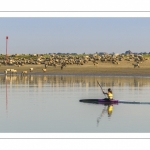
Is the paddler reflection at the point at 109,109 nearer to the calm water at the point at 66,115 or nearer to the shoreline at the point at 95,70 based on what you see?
the calm water at the point at 66,115

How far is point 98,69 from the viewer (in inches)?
2323

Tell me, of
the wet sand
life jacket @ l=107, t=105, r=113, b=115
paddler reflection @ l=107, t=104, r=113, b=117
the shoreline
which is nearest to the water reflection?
the shoreline

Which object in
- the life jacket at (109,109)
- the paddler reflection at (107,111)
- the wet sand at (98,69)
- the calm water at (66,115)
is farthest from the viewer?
the wet sand at (98,69)

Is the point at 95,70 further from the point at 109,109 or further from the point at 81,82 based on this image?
the point at 109,109

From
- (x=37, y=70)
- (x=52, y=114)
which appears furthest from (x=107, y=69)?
(x=52, y=114)

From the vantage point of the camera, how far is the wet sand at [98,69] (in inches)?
2226

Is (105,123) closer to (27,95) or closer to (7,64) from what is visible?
(27,95)

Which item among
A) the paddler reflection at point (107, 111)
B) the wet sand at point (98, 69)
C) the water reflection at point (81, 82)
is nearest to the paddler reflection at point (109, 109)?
the paddler reflection at point (107, 111)

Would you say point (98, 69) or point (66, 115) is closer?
point (66, 115)

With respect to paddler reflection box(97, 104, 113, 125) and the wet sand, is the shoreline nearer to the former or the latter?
the wet sand

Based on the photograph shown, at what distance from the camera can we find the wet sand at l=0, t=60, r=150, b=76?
56.5 m

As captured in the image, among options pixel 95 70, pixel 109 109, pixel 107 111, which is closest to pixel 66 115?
pixel 107 111
